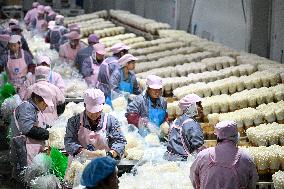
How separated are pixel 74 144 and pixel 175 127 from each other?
1.19m

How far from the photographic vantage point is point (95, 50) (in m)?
10.7

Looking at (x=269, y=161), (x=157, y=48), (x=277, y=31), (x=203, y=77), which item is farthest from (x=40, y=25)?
(x=269, y=161)

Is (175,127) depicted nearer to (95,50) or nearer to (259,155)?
(259,155)

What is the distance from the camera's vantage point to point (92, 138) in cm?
625

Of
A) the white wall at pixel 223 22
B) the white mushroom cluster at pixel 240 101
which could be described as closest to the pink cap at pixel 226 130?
the white mushroom cluster at pixel 240 101

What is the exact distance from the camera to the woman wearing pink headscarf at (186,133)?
20.6ft

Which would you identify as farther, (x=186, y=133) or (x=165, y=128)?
(x=165, y=128)

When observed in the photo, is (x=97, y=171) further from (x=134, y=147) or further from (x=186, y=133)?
(x=134, y=147)

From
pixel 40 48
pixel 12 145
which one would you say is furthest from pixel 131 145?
pixel 40 48

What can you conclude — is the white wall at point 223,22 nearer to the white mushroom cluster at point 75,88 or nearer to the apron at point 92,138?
the white mushroom cluster at point 75,88

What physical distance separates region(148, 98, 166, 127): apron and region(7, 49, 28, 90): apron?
3707 mm

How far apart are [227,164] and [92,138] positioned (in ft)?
6.03

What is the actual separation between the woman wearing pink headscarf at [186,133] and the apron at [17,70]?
4.82 meters

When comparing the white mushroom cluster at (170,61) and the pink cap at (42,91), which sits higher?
the pink cap at (42,91)
